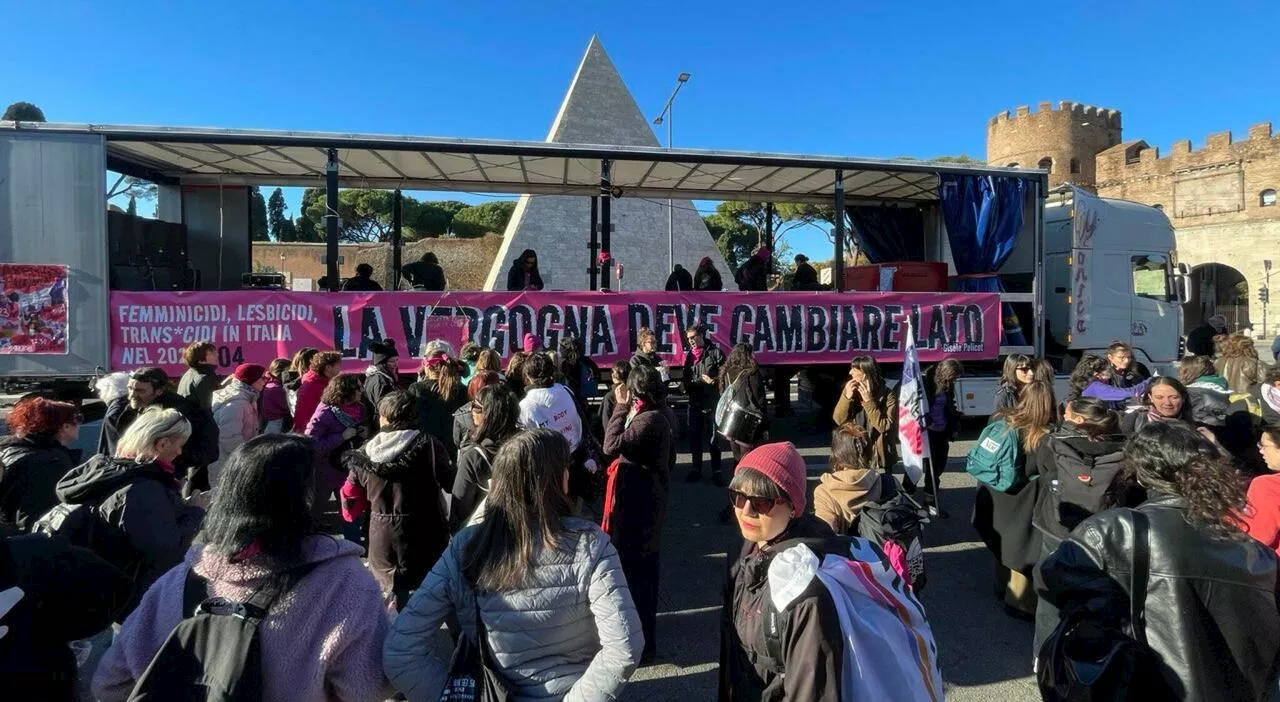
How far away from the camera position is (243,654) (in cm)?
152

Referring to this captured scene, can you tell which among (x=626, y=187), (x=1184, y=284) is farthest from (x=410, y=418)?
(x=1184, y=284)

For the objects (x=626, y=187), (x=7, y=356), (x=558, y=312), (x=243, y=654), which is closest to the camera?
(x=243, y=654)

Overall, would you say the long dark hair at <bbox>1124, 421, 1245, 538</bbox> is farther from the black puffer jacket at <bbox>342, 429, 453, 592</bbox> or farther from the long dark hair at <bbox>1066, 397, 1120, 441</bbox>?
the black puffer jacket at <bbox>342, 429, 453, 592</bbox>

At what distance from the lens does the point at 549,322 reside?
27.2ft

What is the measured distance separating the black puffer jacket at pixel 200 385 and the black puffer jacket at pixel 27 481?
2.14m

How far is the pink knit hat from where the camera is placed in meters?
2.04

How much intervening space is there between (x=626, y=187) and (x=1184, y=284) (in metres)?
8.37

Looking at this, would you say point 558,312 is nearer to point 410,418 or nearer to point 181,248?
point 410,418

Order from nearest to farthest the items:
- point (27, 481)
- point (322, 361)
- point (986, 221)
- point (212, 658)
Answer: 1. point (212, 658)
2. point (27, 481)
3. point (322, 361)
4. point (986, 221)

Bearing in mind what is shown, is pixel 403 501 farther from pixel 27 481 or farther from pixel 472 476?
pixel 27 481

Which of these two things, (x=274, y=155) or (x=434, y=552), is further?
(x=274, y=155)

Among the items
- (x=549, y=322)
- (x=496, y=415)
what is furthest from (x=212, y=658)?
(x=549, y=322)

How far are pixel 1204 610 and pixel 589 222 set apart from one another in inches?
734

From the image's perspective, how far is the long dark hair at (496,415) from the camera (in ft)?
10.4
